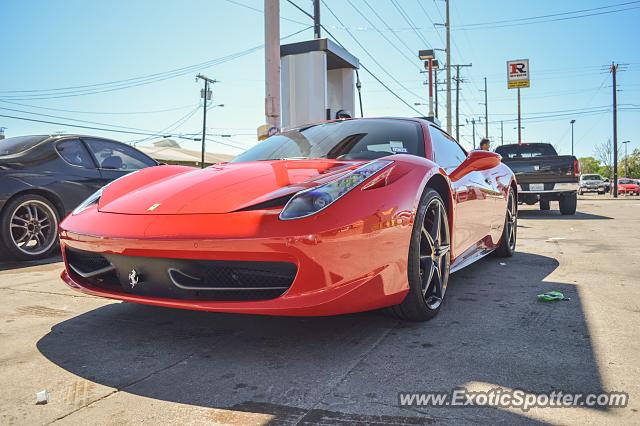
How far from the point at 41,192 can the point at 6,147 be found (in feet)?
1.99

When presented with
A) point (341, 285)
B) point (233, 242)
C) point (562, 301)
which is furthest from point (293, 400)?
point (562, 301)

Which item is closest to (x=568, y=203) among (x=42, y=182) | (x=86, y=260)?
(x=42, y=182)

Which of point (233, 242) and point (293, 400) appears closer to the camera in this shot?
point (293, 400)

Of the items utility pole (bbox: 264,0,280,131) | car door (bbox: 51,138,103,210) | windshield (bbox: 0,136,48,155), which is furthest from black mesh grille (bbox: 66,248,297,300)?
utility pole (bbox: 264,0,280,131)

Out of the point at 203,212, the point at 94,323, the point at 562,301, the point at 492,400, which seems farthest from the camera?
the point at 562,301

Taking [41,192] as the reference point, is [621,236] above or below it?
below

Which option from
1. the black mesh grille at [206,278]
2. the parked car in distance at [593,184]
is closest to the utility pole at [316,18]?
the black mesh grille at [206,278]

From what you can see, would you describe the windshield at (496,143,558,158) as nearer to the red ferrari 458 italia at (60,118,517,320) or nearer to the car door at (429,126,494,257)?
the car door at (429,126,494,257)

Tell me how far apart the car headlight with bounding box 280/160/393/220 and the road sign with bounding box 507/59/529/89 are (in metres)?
43.3

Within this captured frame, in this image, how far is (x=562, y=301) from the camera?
322 cm

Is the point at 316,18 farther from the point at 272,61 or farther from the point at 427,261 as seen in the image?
the point at 427,261

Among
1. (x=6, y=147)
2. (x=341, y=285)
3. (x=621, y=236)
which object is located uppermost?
(x=6, y=147)

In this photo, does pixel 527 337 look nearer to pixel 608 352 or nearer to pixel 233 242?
pixel 608 352

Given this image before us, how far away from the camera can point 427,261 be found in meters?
2.85
